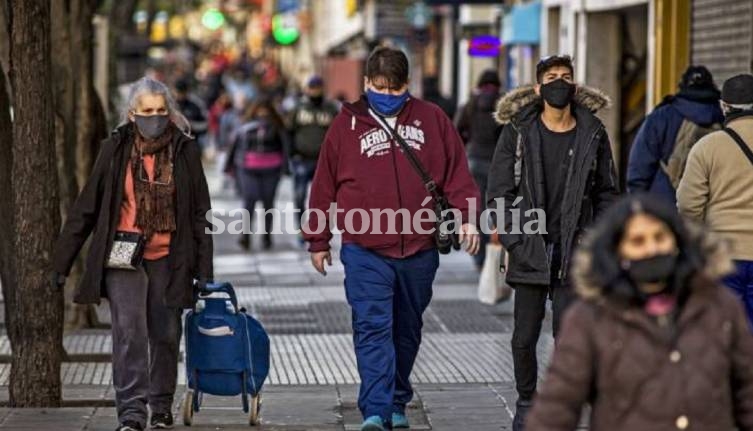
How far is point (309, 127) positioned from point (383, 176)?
11432mm

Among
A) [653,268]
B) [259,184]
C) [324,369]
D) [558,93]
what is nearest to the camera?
[653,268]

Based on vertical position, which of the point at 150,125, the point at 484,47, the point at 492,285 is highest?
the point at 484,47

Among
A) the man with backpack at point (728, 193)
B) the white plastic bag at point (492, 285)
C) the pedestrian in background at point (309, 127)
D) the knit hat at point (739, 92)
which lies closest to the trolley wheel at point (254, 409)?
the man with backpack at point (728, 193)

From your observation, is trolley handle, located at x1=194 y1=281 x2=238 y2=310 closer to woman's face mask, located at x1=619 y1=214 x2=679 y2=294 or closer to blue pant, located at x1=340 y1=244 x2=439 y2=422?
blue pant, located at x1=340 y1=244 x2=439 y2=422

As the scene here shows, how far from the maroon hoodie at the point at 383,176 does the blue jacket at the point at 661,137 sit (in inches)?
122

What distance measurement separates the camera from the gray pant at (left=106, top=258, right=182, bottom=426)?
8609mm

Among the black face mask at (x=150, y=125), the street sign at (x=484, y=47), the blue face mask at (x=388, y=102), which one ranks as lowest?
the black face mask at (x=150, y=125)

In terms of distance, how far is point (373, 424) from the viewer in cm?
865

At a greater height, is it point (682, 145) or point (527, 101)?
point (527, 101)

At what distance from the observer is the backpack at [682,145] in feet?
37.8

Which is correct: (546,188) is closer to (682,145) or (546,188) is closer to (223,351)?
(223,351)

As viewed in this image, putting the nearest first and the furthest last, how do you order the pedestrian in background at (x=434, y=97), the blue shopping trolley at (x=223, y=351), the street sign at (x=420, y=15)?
the blue shopping trolley at (x=223, y=351), the pedestrian in background at (x=434, y=97), the street sign at (x=420, y=15)

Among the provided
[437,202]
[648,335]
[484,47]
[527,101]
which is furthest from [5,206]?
[484,47]

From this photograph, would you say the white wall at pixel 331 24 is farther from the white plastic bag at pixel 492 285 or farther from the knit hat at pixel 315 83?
the white plastic bag at pixel 492 285
